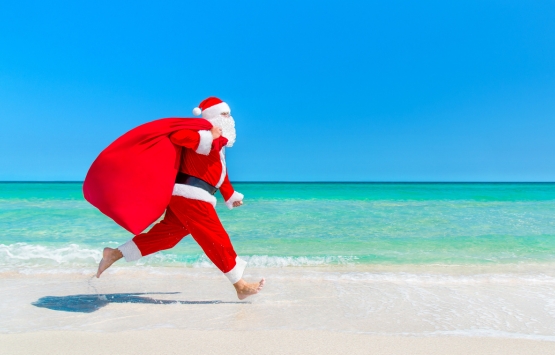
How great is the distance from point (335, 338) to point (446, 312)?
1.05 meters

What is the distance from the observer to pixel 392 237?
7.50 meters

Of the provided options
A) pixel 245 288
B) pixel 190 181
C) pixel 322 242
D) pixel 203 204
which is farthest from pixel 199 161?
pixel 322 242

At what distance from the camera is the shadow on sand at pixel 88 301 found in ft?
9.96

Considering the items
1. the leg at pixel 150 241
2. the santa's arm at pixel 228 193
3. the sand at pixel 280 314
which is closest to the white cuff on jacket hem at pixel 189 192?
the leg at pixel 150 241

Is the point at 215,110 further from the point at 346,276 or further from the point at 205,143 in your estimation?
the point at 346,276

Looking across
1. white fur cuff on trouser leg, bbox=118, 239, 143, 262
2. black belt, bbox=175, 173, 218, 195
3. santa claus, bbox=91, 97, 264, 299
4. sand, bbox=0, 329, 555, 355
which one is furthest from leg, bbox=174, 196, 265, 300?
sand, bbox=0, 329, 555, 355

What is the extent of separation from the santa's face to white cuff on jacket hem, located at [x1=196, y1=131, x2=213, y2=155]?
0.84 ft

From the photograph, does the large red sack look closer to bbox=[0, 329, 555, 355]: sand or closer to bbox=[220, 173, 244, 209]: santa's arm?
bbox=[220, 173, 244, 209]: santa's arm

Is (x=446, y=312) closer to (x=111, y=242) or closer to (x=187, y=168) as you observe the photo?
(x=187, y=168)

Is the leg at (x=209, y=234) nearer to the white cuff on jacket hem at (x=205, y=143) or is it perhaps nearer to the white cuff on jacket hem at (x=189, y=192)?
the white cuff on jacket hem at (x=189, y=192)

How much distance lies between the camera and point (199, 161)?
10.0 ft

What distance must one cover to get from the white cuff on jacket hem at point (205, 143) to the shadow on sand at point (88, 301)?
1.17 m

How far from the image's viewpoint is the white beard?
318 centimetres

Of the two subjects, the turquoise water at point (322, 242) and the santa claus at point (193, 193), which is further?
the turquoise water at point (322, 242)
